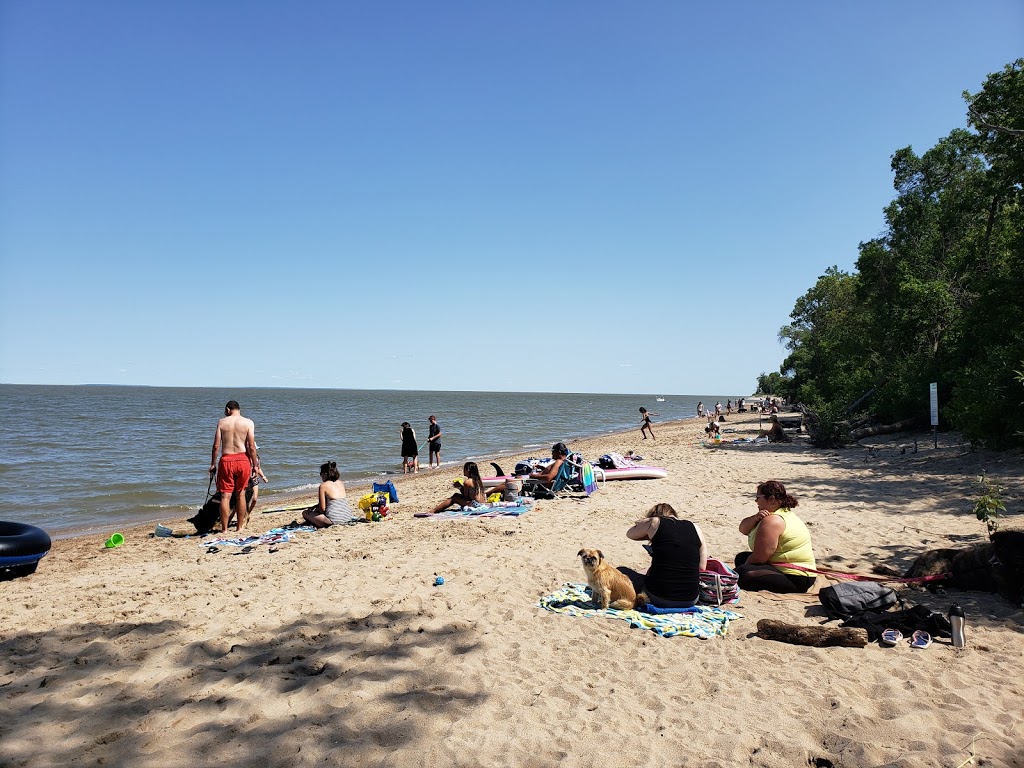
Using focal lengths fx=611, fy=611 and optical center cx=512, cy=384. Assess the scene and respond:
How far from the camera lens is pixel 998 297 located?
14031 mm

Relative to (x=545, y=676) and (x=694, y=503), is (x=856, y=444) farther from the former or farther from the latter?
(x=545, y=676)

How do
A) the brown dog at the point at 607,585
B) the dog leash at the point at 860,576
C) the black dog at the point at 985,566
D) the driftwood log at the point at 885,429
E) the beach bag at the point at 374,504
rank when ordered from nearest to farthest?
1. the black dog at the point at 985,566
2. the brown dog at the point at 607,585
3. the dog leash at the point at 860,576
4. the beach bag at the point at 374,504
5. the driftwood log at the point at 885,429

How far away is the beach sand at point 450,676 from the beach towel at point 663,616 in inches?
4.0

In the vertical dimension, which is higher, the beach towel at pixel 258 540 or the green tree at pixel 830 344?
the green tree at pixel 830 344

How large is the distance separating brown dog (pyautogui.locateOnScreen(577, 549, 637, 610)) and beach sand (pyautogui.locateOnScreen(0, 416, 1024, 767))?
34 centimetres

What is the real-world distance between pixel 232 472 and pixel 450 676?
6.93 metres

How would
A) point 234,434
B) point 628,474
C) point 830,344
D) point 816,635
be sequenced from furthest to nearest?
point 830,344, point 628,474, point 234,434, point 816,635

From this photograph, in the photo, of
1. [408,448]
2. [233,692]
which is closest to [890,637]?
[233,692]

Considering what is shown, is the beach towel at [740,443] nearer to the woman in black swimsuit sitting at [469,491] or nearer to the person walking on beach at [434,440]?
the person walking on beach at [434,440]

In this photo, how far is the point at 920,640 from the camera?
448cm

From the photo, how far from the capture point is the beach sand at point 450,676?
10.7 ft

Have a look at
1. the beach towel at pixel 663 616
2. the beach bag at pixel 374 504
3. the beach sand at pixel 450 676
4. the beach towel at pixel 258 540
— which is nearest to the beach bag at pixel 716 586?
the beach towel at pixel 663 616

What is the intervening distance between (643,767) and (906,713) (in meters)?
1.69

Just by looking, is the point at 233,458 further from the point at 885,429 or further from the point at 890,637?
the point at 885,429
